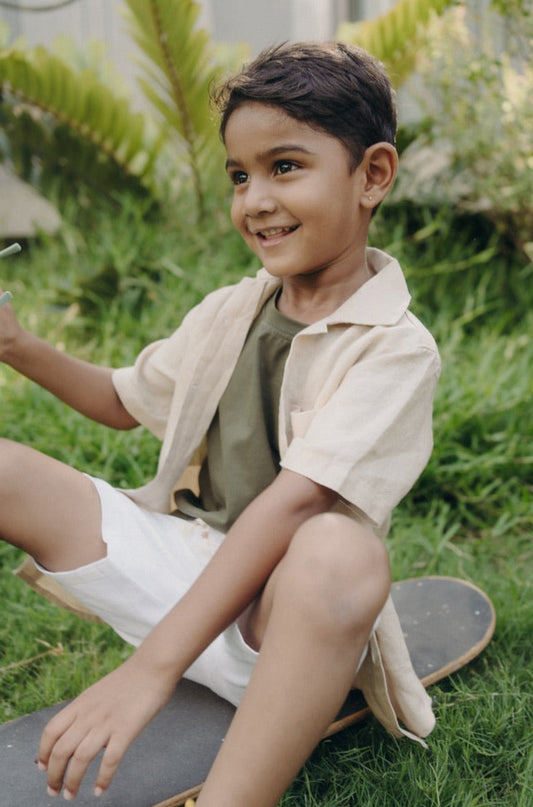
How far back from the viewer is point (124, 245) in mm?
3824

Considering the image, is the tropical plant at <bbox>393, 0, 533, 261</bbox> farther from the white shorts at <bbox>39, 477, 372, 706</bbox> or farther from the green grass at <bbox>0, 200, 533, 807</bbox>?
the white shorts at <bbox>39, 477, 372, 706</bbox>

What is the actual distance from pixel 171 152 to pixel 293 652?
138 inches

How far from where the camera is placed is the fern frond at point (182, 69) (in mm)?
3664

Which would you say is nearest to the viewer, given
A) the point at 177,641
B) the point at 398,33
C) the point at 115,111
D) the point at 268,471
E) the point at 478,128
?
the point at 177,641

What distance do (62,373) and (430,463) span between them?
4.69ft

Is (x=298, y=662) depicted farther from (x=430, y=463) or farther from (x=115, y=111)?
(x=115, y=111)

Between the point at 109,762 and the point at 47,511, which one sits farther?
the point at 47,511

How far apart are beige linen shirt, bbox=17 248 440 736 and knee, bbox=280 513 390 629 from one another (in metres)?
0.11

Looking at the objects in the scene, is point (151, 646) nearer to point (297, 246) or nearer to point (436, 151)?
point (297, 246)

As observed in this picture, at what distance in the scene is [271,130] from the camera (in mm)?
1570

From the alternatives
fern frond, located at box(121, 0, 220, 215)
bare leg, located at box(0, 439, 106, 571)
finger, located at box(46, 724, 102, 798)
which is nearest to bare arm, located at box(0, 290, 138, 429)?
bare leg, located at box(0, 439, 106, 571)

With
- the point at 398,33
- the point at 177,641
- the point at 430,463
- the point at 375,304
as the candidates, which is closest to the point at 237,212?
the point at 375,304

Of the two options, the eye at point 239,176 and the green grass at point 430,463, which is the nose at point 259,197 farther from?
the green grass at point 430,463

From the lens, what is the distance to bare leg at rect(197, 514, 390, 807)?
126cm
